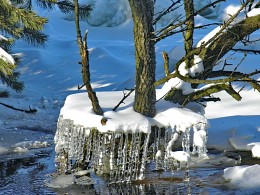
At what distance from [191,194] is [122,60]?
15.8 metres

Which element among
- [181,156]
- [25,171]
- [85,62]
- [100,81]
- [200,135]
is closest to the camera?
[85,62]

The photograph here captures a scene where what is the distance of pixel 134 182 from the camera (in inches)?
292

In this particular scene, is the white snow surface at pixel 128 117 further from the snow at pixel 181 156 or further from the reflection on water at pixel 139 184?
the reflection on water at pixel 139 184

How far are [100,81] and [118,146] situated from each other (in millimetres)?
A: 12966

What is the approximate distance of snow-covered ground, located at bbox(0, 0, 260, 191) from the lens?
9898 mm

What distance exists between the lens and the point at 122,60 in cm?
2217

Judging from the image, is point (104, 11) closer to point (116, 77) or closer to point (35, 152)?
point (116, 77)

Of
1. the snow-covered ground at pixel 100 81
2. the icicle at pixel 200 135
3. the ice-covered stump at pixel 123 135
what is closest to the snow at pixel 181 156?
the ice-covered stump at pixel 123 135

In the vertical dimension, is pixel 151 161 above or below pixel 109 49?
below

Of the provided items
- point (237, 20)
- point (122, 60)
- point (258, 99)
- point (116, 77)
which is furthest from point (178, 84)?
point (122, 60)

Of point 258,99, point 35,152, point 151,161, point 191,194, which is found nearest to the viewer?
point 191,194

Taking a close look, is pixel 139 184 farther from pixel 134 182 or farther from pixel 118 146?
pixel 118 146

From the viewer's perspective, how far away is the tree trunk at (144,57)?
23.9 feet

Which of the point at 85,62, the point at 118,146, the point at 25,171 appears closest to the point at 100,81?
the point at 25,171
